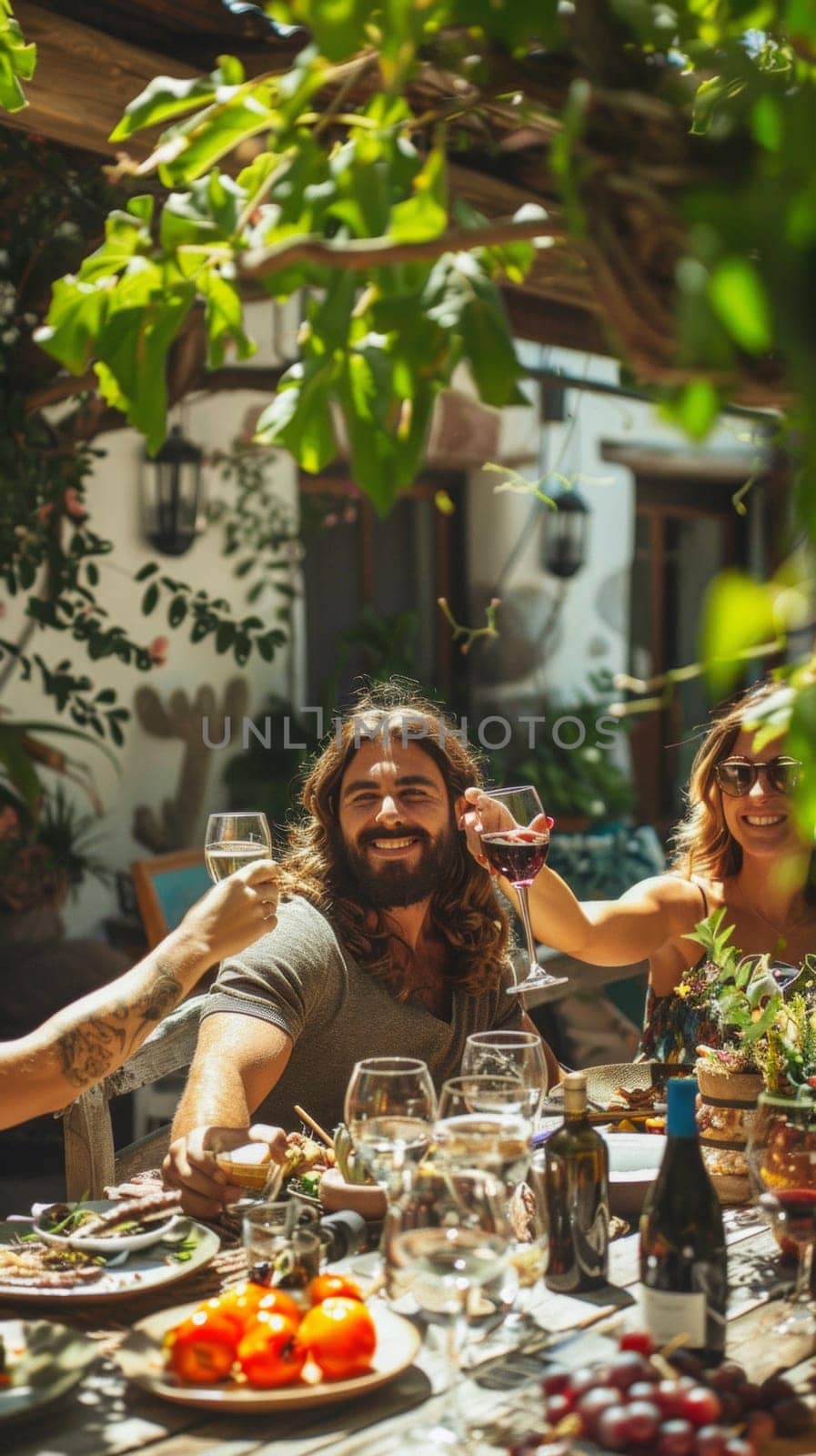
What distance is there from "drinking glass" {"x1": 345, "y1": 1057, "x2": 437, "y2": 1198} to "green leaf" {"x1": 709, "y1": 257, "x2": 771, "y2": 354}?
0.96m

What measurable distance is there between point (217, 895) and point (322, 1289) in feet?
2.13

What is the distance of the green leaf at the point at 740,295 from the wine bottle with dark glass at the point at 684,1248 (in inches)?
33.2

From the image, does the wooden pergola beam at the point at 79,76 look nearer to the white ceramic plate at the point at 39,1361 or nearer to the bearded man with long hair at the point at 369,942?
the bearded man with long hair at the point at 369,942

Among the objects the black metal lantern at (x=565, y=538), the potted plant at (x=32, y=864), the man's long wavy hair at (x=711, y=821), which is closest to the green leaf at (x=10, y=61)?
the man's long wavy hair at (x=711, y=821)

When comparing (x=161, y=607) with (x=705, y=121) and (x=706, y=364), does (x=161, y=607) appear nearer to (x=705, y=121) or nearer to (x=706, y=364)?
(x=705, y=121)

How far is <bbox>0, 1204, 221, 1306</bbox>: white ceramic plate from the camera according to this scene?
1.61 meters

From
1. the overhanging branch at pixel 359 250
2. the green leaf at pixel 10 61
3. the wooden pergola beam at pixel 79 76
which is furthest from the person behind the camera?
the wooden pergola beam at pixel 79 76

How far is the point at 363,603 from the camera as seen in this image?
6.24m

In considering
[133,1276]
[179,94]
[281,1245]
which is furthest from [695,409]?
[133,1276]

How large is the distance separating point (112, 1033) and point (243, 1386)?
2.01 feet

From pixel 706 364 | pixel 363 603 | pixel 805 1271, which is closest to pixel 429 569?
pixel 363 603

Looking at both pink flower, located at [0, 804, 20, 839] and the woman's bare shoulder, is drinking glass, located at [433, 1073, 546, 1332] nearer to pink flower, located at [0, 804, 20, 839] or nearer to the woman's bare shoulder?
the woman's bare shoulder

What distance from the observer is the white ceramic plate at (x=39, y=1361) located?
53.5 inches

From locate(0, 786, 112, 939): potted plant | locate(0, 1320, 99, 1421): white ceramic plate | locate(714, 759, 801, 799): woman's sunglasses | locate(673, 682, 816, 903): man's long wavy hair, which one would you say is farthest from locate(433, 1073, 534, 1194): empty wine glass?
locate(0, 786, 112, 939): potted plant
